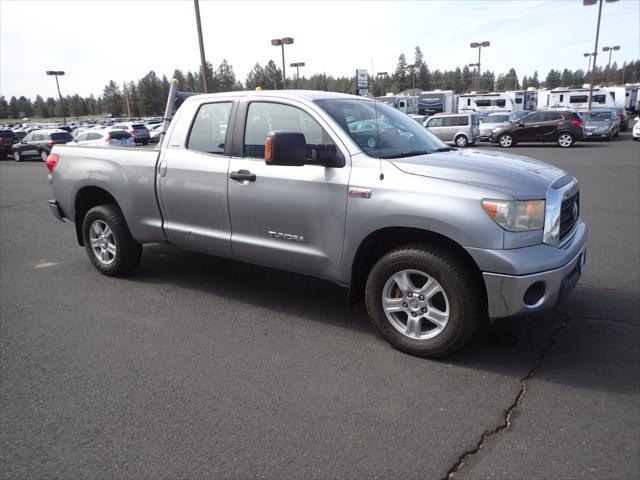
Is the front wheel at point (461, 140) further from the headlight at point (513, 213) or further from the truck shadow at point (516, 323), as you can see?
the headlight at point (513, 213)

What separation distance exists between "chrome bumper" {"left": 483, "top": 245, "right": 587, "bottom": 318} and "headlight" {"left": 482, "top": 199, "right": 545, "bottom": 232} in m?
0.32

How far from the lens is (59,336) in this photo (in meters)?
4.05

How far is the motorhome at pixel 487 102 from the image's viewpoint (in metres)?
43.8

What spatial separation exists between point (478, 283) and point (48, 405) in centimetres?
290

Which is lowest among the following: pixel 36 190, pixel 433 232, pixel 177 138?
pixel 36 190

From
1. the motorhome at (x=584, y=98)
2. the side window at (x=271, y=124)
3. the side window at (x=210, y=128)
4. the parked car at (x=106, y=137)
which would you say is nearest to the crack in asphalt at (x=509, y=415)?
the side window at (x=271, y=124)

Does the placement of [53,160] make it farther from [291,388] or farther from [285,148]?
[291,388]

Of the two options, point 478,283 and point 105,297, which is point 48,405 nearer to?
point 105,297

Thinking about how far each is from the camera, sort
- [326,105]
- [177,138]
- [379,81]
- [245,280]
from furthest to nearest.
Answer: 1. [379,81]
2. [245,280]
3. [177,138]
4. [326,105]

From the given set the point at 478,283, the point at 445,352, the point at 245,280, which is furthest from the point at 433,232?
the point at 245,280

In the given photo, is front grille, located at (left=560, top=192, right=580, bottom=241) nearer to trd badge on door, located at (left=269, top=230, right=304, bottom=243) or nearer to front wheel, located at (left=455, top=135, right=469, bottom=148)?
trd badge on door, located at (left=269, top=230, right=304, bottom=243)

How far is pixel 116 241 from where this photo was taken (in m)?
5.21

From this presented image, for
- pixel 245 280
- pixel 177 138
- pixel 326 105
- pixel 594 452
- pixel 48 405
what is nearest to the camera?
pixel 594 452

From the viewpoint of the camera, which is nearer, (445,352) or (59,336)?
(445,352)
